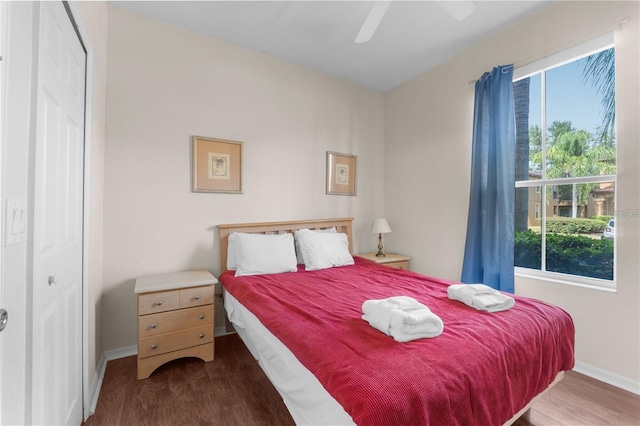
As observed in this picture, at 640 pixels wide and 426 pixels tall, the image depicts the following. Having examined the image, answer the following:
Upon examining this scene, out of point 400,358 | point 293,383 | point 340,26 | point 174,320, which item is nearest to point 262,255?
point 174,320

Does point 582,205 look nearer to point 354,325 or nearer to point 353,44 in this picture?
point 354,325

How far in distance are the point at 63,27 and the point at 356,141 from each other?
9.68 ft

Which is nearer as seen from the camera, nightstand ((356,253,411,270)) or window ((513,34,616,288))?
window ((513,34,616,288))

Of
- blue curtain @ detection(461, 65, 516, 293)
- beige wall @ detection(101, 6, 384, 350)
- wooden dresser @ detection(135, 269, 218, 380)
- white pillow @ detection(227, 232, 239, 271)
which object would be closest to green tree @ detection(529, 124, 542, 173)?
blue curtain @ detection(461, 65, 516, 293)

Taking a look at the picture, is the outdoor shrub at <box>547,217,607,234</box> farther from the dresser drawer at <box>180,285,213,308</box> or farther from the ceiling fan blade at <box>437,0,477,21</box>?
the dresser drawer at <box>180,285,213,308</box>

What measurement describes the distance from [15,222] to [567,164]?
3.38 meters

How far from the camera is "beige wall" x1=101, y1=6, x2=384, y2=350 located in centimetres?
236

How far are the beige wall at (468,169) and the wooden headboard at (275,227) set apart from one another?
2.49 feet

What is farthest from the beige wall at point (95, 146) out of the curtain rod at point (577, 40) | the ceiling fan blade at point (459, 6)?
the curtain rod at point (577, 40)

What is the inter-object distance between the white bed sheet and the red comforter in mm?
74

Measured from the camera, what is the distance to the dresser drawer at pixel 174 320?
204 centimetres

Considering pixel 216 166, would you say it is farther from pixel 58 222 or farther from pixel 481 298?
pixel 481 298

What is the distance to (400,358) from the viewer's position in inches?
44.0

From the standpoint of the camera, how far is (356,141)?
148 inches
